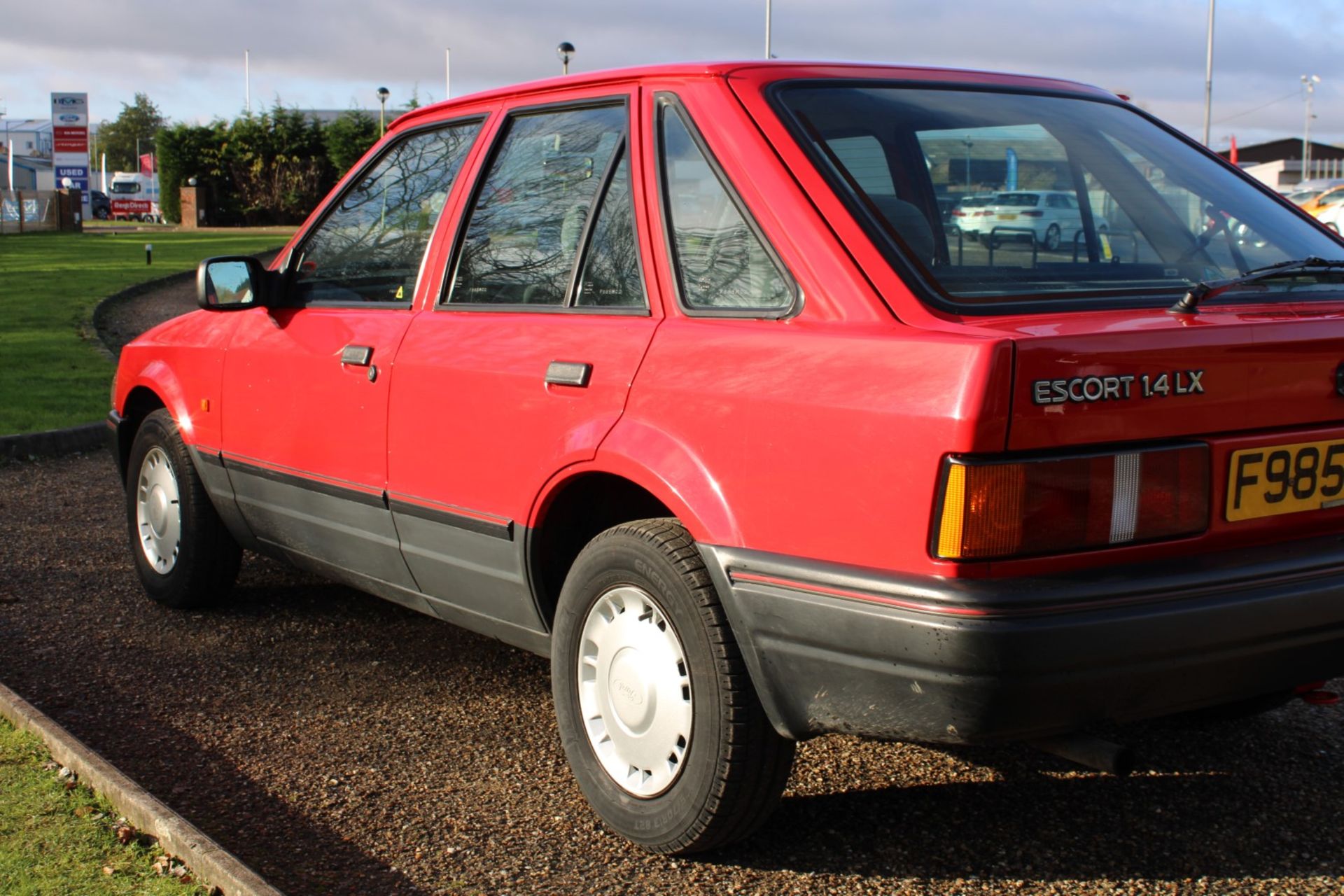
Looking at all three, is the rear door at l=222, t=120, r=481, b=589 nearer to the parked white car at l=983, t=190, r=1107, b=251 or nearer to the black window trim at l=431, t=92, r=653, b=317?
the black window trim at l=431, t=92, r=653, b=317

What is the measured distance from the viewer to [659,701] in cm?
328

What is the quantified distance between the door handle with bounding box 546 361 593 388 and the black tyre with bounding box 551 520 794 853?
38cm

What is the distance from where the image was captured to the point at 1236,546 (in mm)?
2891

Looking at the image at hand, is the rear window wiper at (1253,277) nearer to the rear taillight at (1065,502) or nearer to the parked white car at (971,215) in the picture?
the rear taillight at (1065,502)

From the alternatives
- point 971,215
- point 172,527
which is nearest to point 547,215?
point 971,215

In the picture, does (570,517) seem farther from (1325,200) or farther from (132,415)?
(1325,200)

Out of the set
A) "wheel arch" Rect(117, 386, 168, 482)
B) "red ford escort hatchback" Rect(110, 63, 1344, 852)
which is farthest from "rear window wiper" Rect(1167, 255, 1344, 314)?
"wheel arch" Rect(117, 386, 168, 482)

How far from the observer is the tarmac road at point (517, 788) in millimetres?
3260

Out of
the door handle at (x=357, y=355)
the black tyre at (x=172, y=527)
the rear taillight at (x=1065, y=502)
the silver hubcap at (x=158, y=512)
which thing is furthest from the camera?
the silver hubcap at (x=158, y=512)

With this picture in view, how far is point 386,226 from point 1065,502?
2.64 meters

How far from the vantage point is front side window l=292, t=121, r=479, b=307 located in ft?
14.1

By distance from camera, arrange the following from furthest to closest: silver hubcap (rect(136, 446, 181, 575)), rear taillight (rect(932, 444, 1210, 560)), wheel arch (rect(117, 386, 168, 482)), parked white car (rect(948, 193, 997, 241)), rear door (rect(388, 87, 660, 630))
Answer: wheel arch (rect(117, 386, 168, 482))
silver hubcap (rect(136, 446, 181, 575))
rear door (rect(388, 87, 660, 630))
parked white car (rect(948, 193, 997, 241))
rear taillight (rect(932, 444, 1210, 560))

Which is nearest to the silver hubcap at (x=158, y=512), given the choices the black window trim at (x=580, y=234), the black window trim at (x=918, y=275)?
the black window trim at (x=580, y=234)

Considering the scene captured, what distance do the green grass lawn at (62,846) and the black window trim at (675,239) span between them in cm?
174
